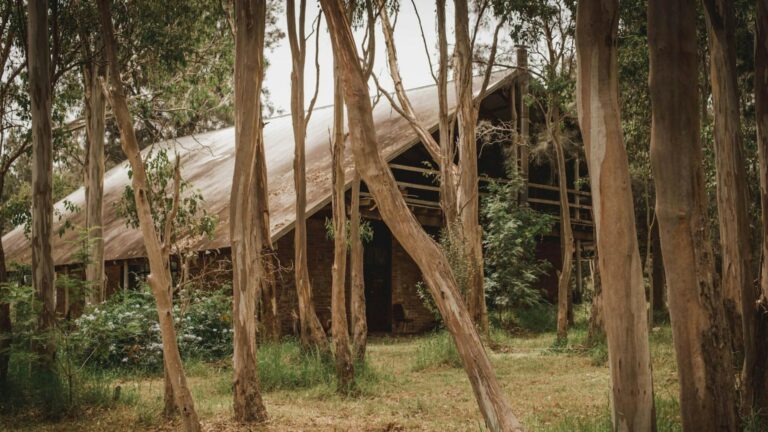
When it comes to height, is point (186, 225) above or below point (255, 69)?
below

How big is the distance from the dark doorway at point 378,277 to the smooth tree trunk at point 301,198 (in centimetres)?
860

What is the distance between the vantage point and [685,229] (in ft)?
17.5

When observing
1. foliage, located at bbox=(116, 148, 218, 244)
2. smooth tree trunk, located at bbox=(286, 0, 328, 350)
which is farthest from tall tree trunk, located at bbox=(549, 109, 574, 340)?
foliage, located at bbox=(116, 148, 218, 244)

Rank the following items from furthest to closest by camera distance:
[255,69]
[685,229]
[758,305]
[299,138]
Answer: [299,138], [255,69], [758,305], [685,229]

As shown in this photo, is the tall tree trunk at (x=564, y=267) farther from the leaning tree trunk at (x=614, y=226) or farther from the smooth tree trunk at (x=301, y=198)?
the leaning tree trunk at (x=614, y=226)

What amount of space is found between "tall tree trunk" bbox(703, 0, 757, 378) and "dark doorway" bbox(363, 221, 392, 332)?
13114 millimetres

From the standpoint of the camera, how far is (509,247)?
19.1 m

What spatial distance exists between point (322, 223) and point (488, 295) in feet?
15.5

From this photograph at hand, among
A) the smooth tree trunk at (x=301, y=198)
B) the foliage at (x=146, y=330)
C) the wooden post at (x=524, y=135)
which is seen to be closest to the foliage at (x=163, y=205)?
the foliage at (x=146, y=330)

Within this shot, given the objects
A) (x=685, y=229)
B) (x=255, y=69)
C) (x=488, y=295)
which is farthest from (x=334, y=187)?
(x=488, y=295)

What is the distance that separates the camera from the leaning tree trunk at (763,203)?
634 centimetres

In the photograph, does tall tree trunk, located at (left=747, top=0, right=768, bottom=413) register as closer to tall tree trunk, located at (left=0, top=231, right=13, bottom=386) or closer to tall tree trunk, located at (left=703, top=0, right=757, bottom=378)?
tall tree trunk, located at (left=703, top=0, right=757, bottom=378)

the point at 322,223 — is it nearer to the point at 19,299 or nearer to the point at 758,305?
the point at 19,299

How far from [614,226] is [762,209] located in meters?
2.18
